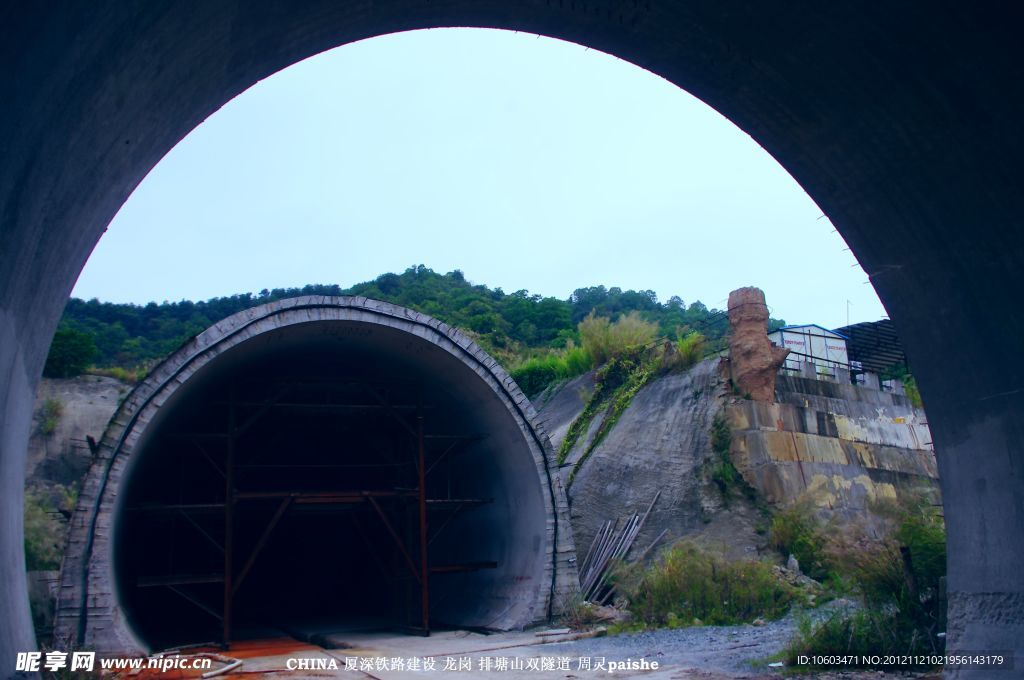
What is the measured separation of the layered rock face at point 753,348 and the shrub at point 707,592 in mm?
4006

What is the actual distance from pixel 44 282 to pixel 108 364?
3714 centimetres

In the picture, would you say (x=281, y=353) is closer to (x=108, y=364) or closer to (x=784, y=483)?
(x=784, y=483)

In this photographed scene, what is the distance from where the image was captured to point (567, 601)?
453 inches

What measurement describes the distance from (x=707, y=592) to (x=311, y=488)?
9625 millimetres

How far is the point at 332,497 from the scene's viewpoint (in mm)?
12648

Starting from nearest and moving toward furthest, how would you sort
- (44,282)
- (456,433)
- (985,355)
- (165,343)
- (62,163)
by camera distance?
(62,163) → (44,282) → (985,355) → (456,433) → (165,343)

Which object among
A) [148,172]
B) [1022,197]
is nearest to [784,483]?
[1022,197]

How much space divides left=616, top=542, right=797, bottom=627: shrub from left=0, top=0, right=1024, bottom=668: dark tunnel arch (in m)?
6.33

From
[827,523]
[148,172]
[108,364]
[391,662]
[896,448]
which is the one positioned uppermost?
Answer: [108,364]

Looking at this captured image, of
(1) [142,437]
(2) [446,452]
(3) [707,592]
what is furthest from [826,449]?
(1) [142,437]

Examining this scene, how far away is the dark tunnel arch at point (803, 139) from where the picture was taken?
11.8ft

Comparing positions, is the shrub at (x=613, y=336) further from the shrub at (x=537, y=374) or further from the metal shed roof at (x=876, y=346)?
the metal shed roof at (x=876, y=346)

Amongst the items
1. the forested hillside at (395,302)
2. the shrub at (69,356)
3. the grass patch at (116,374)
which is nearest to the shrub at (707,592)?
the forested hillside at (395,302)

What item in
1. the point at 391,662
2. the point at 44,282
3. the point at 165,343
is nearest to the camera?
the point at 44,282
